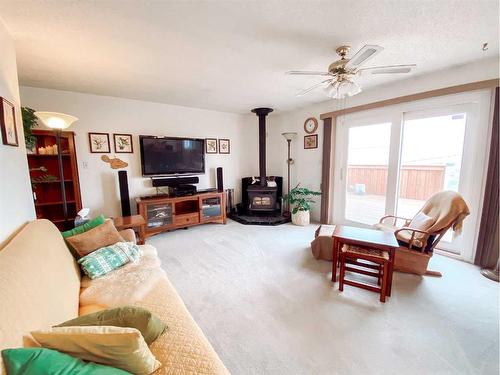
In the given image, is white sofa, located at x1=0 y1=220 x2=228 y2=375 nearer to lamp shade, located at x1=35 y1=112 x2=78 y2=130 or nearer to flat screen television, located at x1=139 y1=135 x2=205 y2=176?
lamp shade, located at x1=35 y1=112 x2=78 y2=130

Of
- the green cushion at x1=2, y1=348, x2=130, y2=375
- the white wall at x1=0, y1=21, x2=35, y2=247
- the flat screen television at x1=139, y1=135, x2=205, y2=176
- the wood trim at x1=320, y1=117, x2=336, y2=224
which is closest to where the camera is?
the green cushion at x1=2, y1=348, x2=130, y2=375

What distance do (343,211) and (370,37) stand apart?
271 centimetres

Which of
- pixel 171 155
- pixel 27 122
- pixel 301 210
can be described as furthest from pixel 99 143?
pixel 301 210

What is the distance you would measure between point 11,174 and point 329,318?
2.50 metres

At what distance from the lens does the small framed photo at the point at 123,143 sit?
3449 millimetres

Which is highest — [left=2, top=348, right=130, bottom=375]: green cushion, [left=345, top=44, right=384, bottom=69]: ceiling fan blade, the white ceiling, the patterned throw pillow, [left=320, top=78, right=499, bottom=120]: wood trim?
the white ceiling

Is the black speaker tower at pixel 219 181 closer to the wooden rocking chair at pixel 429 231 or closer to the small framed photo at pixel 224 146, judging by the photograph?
the small framed photo at pixel 224 146

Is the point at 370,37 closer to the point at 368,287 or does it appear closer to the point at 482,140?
the point at 482,140

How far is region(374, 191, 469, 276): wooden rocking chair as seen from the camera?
209 cm

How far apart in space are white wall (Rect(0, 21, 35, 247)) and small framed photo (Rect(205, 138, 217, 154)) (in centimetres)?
282

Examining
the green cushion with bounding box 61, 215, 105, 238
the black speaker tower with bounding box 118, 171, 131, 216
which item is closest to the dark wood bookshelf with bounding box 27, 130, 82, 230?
the black speaker tower with bounding box 118, 171, 131, 216

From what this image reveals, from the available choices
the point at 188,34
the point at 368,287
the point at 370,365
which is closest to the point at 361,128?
the point at 368,287

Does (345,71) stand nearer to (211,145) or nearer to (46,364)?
(46,364)

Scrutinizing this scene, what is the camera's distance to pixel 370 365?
50.1 inches
